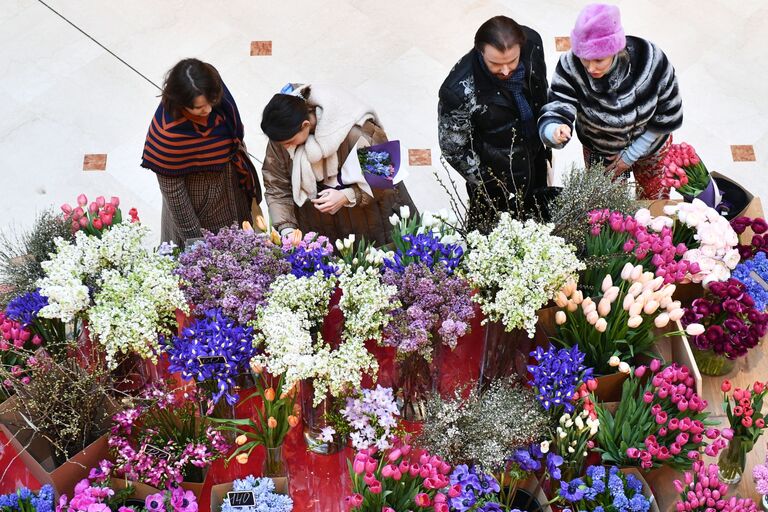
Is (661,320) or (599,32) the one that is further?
(599,32)

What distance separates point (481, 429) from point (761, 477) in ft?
2.87

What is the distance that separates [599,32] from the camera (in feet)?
9.11

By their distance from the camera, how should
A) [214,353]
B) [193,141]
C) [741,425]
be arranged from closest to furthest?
[214,353]
[741,425]
[193,141]

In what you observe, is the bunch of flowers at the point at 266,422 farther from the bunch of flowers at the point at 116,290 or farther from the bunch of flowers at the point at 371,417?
the bunch of flowers at the point at 116,290

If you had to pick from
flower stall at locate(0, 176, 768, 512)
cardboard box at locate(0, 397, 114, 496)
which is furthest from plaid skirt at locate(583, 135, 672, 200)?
cardboard box at locate(0, 397, 114, 496)

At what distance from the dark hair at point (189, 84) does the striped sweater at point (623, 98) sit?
1266 mm

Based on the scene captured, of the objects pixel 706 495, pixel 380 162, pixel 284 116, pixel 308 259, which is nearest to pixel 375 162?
pixel 380 162

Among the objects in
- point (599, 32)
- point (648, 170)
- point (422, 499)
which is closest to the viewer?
point (422, 499)

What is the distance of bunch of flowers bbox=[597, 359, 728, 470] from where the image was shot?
213 cm

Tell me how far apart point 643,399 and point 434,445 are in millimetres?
607

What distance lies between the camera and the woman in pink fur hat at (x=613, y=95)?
2.81 metres

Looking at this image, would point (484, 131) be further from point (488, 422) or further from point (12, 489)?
point (12, 489)

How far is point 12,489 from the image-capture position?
2.31 m

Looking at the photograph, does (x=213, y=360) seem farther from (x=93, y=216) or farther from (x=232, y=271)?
(x=93, y=216)
